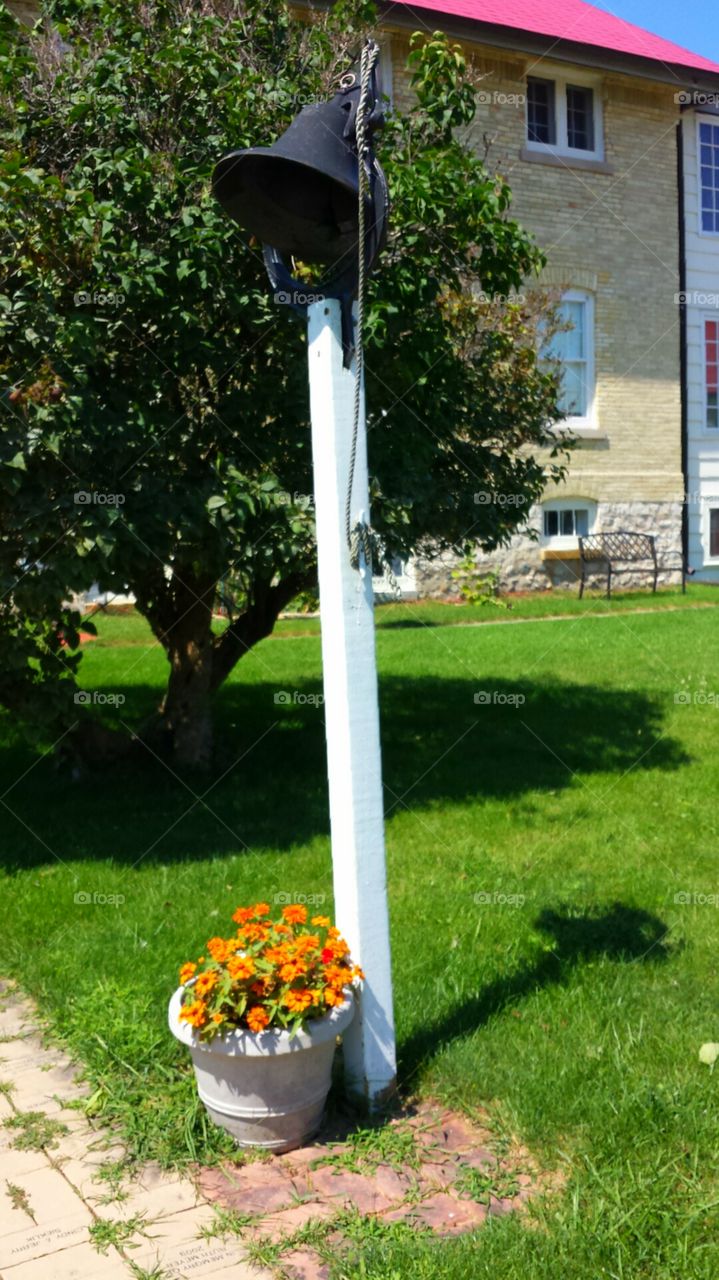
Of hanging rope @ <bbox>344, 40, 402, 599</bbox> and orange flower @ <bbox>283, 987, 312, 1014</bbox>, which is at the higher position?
hanging rope @ <bbox>344, 40, 402, 599</bbox>

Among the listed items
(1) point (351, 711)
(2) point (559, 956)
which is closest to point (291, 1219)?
(1) point (351, 711)

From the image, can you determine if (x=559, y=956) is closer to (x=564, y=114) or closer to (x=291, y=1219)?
(x=291, y=1219)

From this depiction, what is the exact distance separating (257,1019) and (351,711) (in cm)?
97

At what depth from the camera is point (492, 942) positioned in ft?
16.5

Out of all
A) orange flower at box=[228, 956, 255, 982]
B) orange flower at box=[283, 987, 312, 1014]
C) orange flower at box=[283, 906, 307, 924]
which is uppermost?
orange flower at box=[283, 906, 307, 924]

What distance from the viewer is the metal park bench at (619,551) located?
64.6ft

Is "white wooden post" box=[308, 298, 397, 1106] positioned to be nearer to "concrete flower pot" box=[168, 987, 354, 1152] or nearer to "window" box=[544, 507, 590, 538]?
"concrete flower pot" box=[168, 987, 354, 1152]

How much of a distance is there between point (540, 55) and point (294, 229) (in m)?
16.9

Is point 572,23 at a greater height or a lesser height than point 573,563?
greater

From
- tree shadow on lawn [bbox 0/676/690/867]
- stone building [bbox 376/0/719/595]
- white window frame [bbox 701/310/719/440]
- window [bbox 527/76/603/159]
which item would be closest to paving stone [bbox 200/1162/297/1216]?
tree shadow on lawn [bbox 0/676/690/867]

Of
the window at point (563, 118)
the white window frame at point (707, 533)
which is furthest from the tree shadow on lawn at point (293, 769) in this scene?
the window at point (563, 118)

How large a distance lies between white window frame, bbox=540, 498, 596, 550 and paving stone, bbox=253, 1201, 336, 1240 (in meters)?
16.9

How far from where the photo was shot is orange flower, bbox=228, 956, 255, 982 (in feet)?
11.5

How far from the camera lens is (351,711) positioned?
12.1ft
